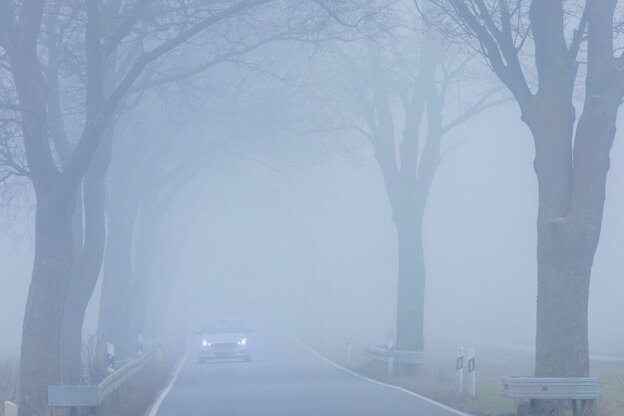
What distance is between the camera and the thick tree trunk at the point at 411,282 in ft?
104

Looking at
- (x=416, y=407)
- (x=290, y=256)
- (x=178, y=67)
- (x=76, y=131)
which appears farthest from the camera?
(x=290, y=256)

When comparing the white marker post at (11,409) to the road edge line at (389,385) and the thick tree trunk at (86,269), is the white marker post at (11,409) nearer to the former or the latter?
the road edge line at (389,385)

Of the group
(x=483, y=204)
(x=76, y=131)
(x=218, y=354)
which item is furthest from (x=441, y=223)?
(x=76, y=131)

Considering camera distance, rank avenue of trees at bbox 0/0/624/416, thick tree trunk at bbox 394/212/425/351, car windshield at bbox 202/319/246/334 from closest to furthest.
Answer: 1. avenue of trees at bbox 0/0/624/416
2. thick tree trunk at bbox 394/212/425/351
3. car windshield at bbox 202/319/246/334

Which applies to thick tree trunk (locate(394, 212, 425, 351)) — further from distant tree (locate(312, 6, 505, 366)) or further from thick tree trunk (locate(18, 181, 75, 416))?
thick tree trunk (locate(18, 181, 75, 416))

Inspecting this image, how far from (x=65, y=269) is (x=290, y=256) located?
83.7 meters

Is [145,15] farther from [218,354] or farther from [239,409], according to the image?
[218,354]

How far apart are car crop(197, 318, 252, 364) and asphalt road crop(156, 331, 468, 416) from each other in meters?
1.82

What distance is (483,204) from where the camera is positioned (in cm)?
10981

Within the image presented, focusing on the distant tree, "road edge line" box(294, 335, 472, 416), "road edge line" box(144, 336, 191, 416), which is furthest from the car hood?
the distant tree

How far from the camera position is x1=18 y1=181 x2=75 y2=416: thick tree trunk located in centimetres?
1912

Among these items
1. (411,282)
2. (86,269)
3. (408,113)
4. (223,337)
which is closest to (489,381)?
(411,282)

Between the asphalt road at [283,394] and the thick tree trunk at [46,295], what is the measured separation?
8.39ft

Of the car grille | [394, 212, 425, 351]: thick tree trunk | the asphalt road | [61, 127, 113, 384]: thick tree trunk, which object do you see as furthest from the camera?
the car grille
